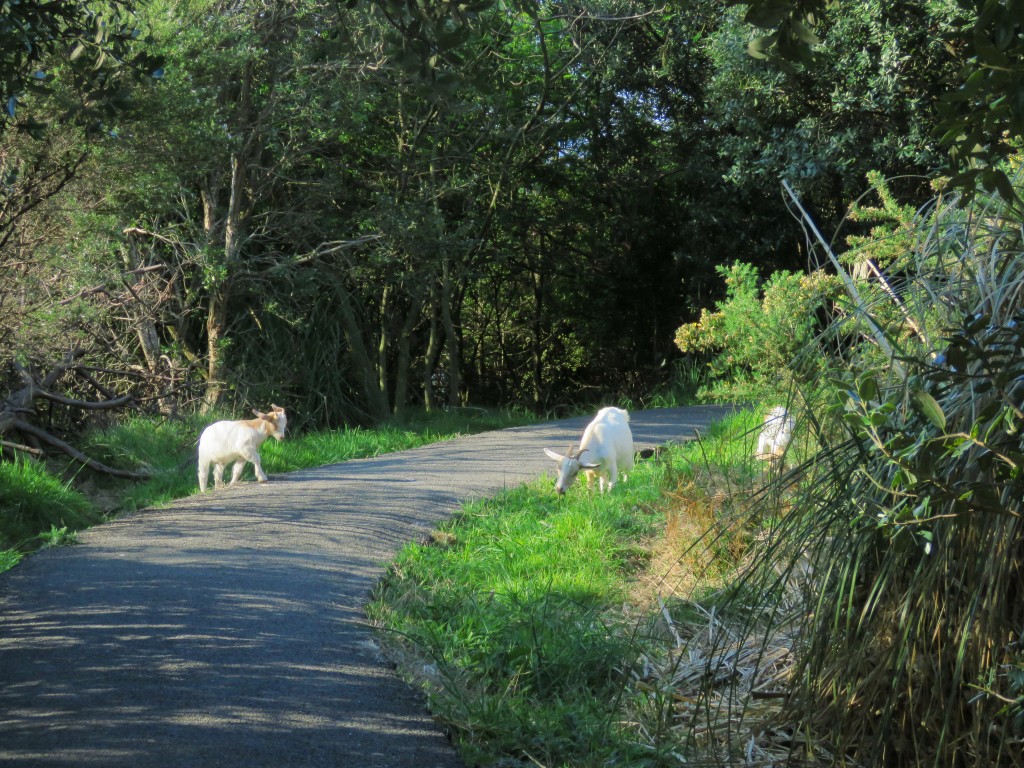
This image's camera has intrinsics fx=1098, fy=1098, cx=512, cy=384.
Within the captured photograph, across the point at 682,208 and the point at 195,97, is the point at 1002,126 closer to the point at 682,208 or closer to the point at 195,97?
the point at 195,97

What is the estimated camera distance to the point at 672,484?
28.2 ft

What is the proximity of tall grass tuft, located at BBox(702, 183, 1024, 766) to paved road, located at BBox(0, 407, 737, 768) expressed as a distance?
147 centimetres

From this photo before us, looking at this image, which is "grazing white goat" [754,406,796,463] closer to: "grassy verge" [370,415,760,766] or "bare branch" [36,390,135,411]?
"grassy verge" [370,415,760,766]

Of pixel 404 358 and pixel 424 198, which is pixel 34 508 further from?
pixel 404 358

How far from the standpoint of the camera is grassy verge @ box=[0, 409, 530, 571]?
821 centimetres

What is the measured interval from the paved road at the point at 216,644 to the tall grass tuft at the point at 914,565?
57.7 inches

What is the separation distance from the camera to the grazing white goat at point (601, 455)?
8992mm

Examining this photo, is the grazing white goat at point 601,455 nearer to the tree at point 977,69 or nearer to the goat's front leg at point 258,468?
the goat's front leg at point 258,468

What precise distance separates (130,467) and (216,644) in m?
5.86

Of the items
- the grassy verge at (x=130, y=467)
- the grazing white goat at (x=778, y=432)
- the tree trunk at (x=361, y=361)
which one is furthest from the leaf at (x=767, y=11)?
the tree trunk at (x=361, y=361)

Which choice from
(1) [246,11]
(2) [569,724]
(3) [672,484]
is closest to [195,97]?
(1) [246,11]

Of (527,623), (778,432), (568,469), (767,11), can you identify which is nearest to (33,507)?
(568,469)

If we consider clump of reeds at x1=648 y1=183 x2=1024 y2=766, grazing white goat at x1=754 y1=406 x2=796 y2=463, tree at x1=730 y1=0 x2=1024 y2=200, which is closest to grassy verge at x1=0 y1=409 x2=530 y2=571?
grazing white goat at x1=754 y1=406 x2=796 y2=463

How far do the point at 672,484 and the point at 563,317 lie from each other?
12478 millimetres
